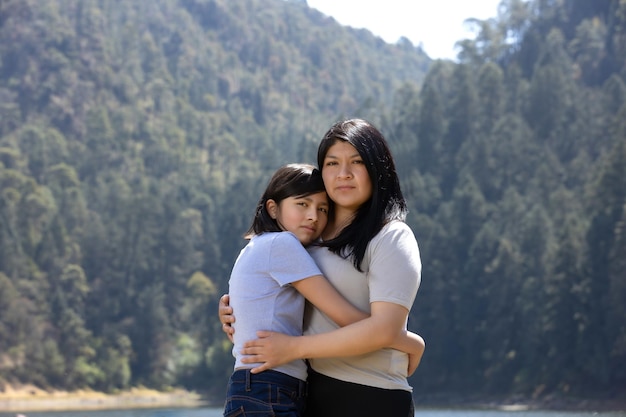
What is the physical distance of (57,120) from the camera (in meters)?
142

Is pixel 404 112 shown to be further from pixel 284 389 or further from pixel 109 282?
pixel 284 389

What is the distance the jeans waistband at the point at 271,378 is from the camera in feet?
17.6

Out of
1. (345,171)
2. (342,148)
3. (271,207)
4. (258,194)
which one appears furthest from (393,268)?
(258,194)

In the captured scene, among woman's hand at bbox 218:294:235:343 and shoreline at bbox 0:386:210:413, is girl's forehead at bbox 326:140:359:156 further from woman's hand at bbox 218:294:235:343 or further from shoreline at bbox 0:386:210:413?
shoreline at bbox 0:386:210:413

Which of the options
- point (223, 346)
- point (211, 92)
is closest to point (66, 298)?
point (223, 346)

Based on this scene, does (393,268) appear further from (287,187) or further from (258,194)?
(258,194)

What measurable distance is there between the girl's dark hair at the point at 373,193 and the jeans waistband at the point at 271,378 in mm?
563

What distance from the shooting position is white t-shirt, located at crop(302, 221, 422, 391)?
5.34 metres

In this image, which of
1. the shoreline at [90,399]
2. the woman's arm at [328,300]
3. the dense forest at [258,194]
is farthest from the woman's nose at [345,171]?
the shoreline at [90,399]

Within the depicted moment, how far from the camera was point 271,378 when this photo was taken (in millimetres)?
5371

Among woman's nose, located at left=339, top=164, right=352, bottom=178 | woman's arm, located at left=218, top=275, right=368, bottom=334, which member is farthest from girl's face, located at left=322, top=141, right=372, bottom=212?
woman's arm, located at left=218, top=275, right=368, bottom=334

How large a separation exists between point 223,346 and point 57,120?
5915 centimetres

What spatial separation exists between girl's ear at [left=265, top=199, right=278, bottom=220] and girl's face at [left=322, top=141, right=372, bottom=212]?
29 cm

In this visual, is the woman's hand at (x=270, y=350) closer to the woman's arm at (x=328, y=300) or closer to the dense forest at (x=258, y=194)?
the woman's arm at (x=328, y=300)
